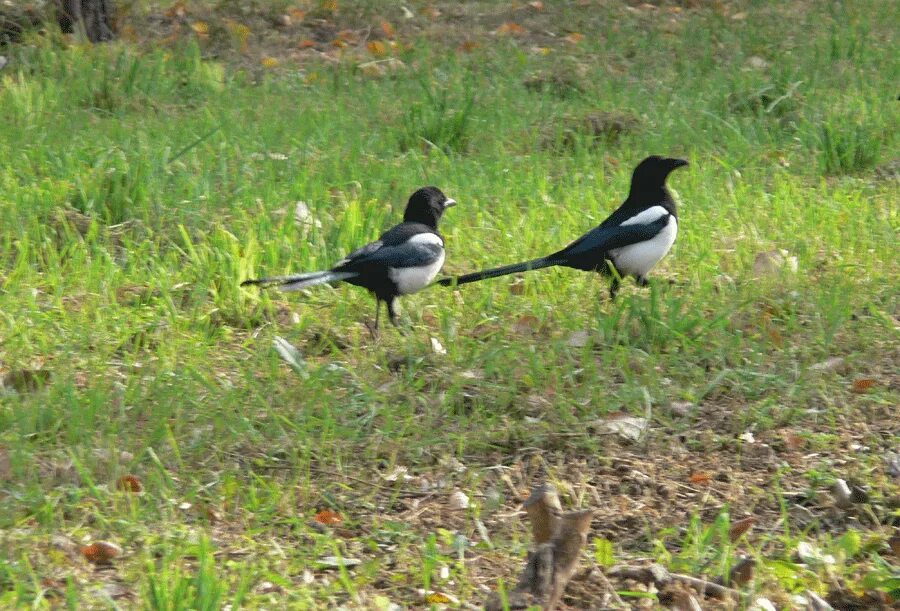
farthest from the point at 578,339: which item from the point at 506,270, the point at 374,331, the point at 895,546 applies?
the point at 895,546

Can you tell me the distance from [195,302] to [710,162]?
2943mm

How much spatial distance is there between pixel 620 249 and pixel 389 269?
0.93 meters

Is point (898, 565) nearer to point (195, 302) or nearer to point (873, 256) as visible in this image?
point (873, 256)

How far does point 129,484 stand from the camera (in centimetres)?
325

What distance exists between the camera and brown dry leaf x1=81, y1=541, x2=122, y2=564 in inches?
113

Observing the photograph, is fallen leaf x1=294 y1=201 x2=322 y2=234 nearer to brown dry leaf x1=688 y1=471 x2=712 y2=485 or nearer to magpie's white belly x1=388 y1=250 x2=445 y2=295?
magpie's white belly x1=388 y1=250 x2=445 y2=295

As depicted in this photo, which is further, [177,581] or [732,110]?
[732,110]

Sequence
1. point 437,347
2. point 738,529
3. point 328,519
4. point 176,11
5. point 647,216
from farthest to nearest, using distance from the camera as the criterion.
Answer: point 176,11 < point 647,216 < point 437,347 < point 328,519 < point 738,529

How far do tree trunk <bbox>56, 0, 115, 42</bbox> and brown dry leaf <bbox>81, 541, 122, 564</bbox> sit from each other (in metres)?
6.29

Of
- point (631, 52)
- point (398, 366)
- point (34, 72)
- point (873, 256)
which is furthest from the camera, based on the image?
point (631, 52)

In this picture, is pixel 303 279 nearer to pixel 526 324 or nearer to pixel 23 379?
pixel 526 324

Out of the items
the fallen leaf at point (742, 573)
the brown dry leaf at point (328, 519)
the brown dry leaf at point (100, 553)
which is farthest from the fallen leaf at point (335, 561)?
the fallen leaf at point (742, 573)

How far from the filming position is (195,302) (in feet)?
14.9

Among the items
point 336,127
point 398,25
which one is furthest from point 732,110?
point 398,25
